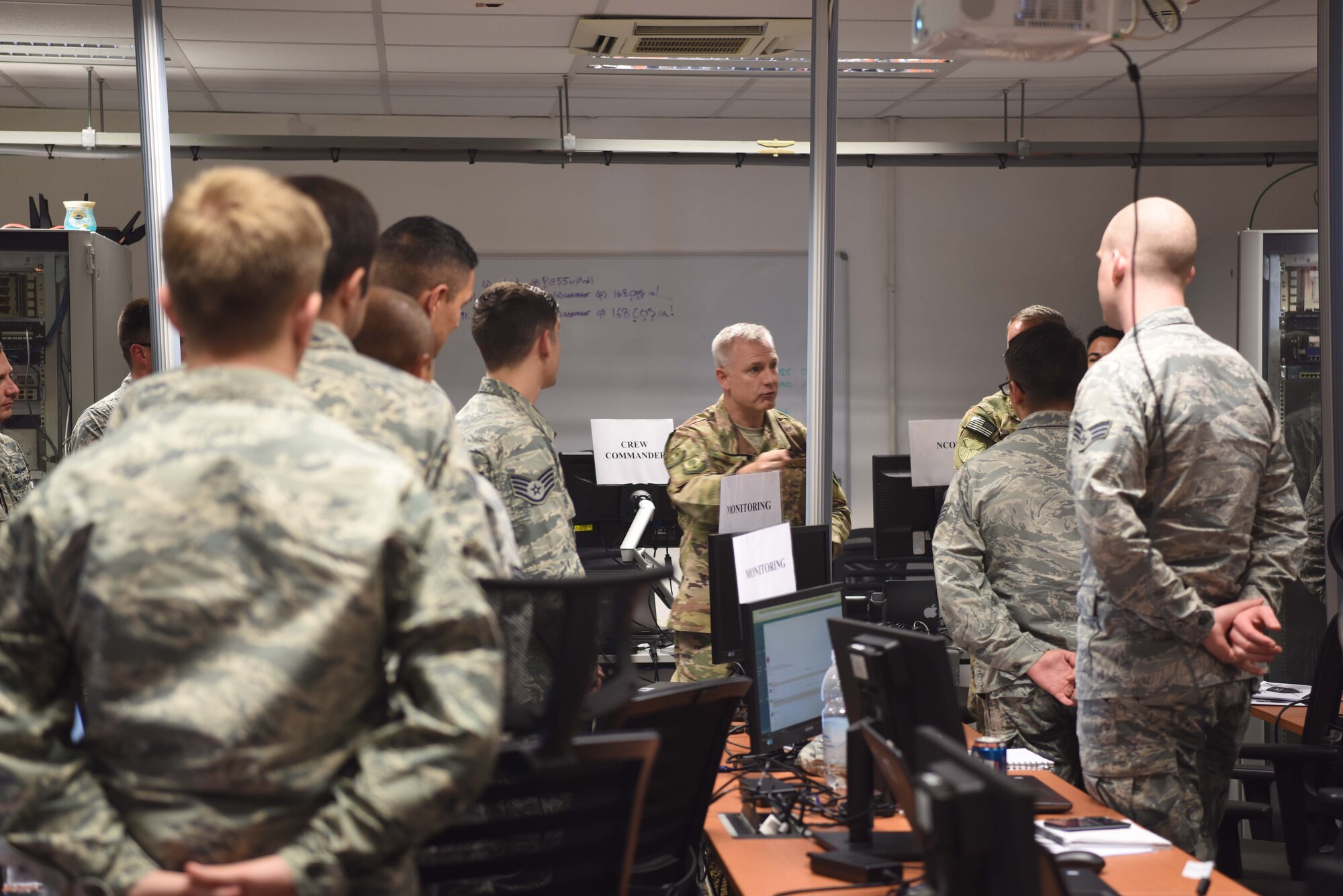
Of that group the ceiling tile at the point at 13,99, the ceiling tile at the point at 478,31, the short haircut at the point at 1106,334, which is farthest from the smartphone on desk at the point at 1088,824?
the ceiling tile at the point at 13,99

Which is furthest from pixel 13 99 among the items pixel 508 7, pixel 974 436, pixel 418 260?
pixel 974 436

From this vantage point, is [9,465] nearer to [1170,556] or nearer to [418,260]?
[418,260]

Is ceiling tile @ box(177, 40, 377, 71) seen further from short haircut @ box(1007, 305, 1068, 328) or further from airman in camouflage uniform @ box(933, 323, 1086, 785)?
airman in camouflage uniform @ box(933, 323, 1086, 785)

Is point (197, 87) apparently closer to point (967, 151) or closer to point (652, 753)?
point (967, 151)

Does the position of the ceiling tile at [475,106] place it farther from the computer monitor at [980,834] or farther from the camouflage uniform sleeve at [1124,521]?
the computer monitor at [980,834]

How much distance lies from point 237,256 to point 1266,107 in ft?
22.5

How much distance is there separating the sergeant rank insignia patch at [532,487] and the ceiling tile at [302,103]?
4.47 metres

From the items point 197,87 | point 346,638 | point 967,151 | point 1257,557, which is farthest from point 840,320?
point 346,638

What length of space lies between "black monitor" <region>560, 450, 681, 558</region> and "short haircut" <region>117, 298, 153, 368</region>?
4.99 feet

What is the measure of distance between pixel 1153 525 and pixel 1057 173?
16.7 feet

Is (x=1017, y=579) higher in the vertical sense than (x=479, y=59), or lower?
lower

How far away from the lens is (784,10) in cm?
470

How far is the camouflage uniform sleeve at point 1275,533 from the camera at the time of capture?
2.29 m

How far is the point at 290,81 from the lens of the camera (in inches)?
230
